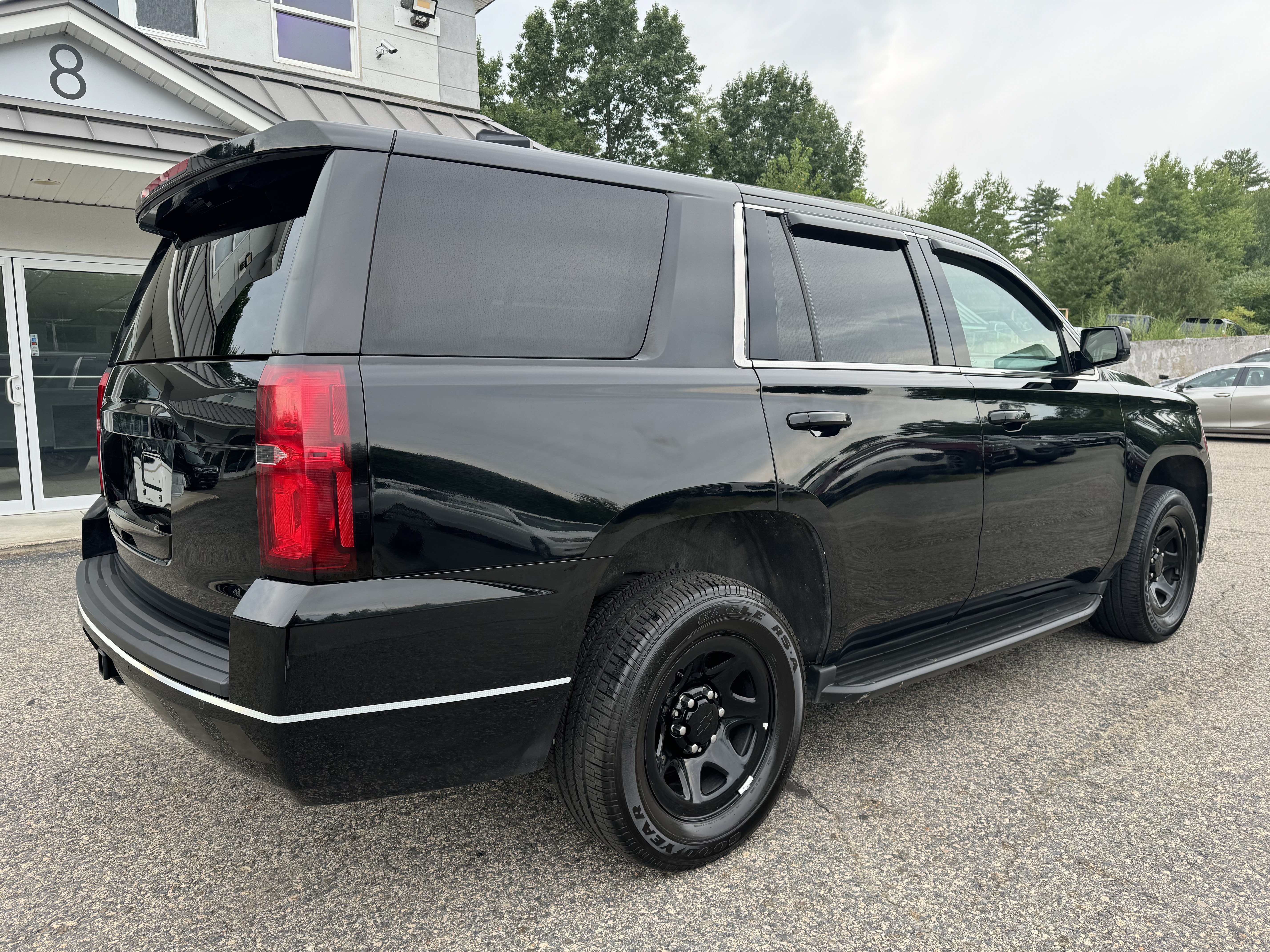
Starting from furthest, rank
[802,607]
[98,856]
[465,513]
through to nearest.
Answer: [802,607] < [98,856] < [465,513]

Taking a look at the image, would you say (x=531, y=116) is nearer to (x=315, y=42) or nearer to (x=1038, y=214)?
(x=315, y=42)

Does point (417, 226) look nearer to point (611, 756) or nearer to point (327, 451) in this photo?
point (327, 451)

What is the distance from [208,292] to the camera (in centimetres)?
212

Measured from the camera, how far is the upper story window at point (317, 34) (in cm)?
978

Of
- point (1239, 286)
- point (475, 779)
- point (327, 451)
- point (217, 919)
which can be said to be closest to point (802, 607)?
point (475, 779)

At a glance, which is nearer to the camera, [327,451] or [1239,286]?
[327,451]

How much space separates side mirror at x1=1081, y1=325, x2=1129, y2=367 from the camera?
3.47m

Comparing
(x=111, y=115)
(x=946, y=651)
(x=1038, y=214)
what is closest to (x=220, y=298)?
(x=946, y=651)

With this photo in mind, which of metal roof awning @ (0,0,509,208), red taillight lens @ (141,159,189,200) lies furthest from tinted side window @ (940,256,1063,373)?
metal roof awning @ (0,0,509,208)

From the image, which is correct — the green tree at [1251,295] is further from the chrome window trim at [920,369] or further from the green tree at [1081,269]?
the chrome window trim at [920,369]

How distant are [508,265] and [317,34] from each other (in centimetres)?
997

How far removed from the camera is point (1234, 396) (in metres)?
14.0

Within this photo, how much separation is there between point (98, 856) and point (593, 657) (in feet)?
5.05

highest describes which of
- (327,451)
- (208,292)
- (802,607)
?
(208,292)
